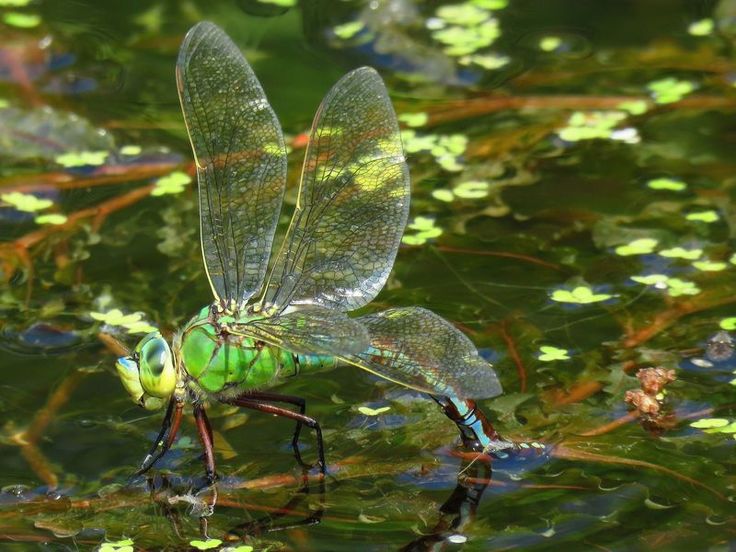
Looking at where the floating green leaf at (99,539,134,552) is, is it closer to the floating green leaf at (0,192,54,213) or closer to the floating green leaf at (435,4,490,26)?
the floating green leaf at (0,192,54,213)

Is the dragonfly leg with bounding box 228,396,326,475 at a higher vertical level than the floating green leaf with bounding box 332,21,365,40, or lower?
lower

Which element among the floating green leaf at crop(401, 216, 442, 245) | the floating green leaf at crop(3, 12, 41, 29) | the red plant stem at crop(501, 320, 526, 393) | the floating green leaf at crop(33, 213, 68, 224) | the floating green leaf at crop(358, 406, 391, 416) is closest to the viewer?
the floating green leaf at crop(358, 406, 391, 416)

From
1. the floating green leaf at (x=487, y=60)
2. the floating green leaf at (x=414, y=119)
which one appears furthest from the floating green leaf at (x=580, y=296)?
the floating green leaf at (x=487, y=60)

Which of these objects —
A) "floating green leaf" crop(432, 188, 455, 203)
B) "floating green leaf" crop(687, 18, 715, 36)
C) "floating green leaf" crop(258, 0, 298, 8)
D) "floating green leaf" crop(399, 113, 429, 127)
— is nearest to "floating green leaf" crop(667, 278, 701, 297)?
"floating green leaf" crop(432, 188, 455, 203)

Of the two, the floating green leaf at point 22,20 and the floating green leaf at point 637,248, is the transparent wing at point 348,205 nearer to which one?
the floating green leaf at point 637,248

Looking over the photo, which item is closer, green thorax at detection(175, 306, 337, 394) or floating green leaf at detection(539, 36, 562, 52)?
green thorax at detection(175, 306, 337, 394)

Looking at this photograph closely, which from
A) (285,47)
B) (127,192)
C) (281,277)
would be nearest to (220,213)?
(281,277)

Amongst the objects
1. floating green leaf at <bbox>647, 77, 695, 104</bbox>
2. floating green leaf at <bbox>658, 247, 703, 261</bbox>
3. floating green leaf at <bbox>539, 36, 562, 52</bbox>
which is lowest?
floating green leaf at <bbox>658, 247, 703, 261</bbox>

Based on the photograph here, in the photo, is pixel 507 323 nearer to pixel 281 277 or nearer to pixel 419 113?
pixel 281 277
